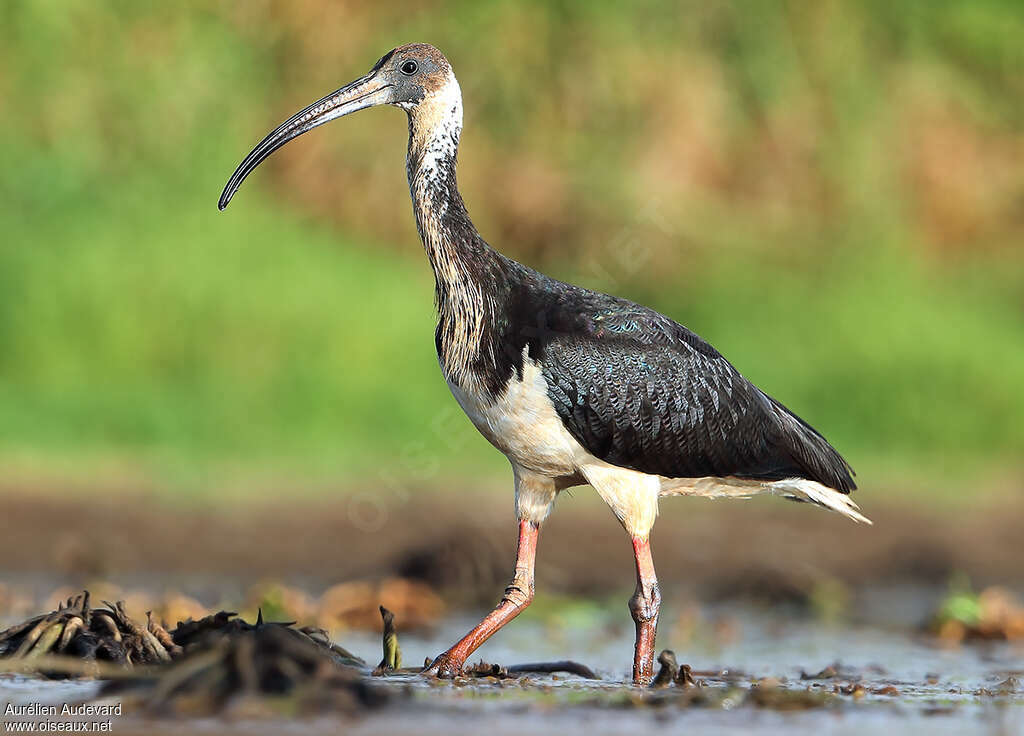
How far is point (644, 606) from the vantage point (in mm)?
6391

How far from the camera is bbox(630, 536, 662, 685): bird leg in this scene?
20.7ft

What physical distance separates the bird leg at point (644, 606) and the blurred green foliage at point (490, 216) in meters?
4.20

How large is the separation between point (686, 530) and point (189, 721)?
17.8 ft

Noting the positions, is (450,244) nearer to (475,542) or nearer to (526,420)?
(526,420)

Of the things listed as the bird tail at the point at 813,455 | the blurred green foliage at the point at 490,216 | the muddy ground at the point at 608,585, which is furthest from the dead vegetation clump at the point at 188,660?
the blurred green foliage at the point at 490,216

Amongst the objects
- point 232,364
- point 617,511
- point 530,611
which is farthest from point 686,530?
point 617,511

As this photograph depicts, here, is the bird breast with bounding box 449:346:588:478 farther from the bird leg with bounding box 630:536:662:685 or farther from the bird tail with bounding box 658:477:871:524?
the bird tail with bounding box 658:477:871:524

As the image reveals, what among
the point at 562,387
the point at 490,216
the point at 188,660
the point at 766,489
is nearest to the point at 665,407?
the point at 562,387

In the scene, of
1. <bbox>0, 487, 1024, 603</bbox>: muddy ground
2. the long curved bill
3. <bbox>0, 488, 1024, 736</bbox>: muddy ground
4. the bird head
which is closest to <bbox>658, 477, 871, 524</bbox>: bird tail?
<bbox>0, 488, 1024, 736</bbox>: muddy ground

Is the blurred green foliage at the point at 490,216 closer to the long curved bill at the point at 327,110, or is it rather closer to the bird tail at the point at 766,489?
the long curved bill at the point at 327,110

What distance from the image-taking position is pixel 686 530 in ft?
33.1

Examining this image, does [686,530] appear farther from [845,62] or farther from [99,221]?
[845,62]

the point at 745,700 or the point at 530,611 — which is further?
the point at 530,611

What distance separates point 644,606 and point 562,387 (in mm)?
868
